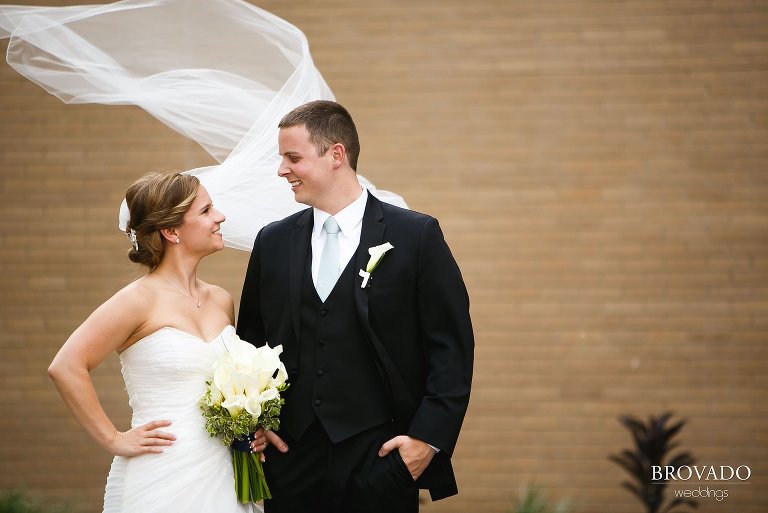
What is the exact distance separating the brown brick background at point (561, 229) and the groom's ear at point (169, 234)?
→ 10.8 feet

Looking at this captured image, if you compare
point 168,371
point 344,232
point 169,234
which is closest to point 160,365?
point 168,371

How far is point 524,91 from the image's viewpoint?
694 cm

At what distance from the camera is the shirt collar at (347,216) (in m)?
3.64

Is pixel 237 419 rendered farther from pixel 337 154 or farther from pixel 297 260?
pixel 337 154

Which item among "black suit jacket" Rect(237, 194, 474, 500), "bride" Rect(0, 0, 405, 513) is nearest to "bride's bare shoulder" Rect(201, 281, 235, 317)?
"bride" Rect(0, 0, 405, 513)

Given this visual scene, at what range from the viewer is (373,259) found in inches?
136

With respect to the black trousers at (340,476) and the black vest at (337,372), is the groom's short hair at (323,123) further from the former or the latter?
the black trousers at (340,476)

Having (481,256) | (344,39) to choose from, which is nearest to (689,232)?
(481,256)

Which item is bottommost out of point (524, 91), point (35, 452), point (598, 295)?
point (35, 452)

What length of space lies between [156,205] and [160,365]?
2.12 feet

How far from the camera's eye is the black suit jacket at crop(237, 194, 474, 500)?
3.43m

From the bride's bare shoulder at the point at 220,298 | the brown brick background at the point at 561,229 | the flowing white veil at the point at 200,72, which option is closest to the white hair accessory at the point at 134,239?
the flowing white veil at the point at 200,72

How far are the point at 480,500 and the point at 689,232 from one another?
2.52 m

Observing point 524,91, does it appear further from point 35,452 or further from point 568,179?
point 35,452
